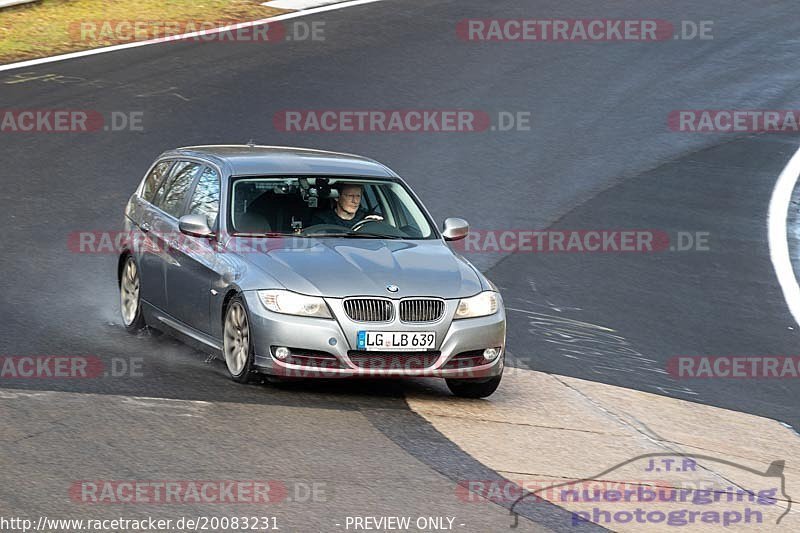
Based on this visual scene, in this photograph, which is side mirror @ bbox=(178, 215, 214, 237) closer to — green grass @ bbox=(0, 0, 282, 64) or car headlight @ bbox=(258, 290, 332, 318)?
car headlight @ bbox=(258, 290, 332, 318)

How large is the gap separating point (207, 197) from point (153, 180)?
4.75 ft

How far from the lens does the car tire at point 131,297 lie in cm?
1205

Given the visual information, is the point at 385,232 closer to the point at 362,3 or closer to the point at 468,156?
the point at 468,156

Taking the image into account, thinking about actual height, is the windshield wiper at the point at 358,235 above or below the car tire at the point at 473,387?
above

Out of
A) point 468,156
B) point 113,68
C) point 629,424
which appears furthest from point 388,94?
point 629,424

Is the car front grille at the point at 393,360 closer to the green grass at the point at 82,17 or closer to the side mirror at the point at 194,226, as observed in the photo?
the side mirror at the point at 194,226

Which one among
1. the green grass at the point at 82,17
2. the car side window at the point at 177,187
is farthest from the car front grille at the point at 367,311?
the green grass at the point at 82,17

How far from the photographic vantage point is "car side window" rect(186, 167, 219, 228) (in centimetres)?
1122

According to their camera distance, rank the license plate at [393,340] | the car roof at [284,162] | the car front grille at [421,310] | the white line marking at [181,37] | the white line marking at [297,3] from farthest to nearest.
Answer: the white line marking at [297,3], the white line marking at [181,37], the car roof at [284,162], the car front grille at [421,310], the license plate at [393,340]

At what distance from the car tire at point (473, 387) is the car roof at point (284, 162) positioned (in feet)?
6.63

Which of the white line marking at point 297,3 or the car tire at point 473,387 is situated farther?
the white line marking at point 297,3

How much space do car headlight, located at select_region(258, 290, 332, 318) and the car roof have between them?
5.48ft

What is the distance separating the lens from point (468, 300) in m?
10.1

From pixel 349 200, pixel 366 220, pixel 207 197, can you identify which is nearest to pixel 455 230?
pixel 366 220
